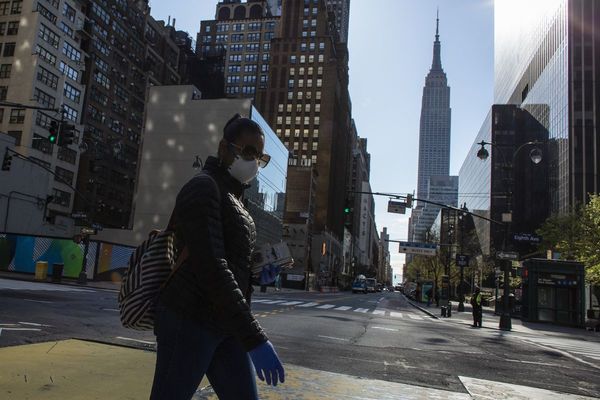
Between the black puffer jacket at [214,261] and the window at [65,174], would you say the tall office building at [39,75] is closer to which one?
the window at [65,174]

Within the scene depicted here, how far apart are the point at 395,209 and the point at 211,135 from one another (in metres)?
53.4

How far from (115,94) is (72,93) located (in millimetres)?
16824

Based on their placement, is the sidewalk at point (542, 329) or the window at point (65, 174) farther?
the window at point (65, 174)

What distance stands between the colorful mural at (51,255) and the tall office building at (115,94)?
4151 centimetres

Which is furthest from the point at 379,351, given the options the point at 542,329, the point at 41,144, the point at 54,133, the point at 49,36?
the point at 49,36

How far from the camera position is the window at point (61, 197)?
7106 cm

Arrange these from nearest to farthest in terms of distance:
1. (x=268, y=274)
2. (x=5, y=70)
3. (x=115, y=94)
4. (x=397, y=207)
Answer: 1. (x=268, y=274)
2. (x=397, y=207)
3. (x=5, y=70)
4. (x=115, y=94)

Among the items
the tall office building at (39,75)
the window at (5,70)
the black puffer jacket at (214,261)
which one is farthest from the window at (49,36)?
the black puffer jacket at (214,261)

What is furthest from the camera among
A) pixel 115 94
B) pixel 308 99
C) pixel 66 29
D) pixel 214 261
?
pixel 308 99

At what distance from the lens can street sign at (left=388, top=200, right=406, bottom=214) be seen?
90.8 feet

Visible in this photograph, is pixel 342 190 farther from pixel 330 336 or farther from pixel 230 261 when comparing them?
pixel 230 261

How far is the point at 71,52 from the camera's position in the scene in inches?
2913

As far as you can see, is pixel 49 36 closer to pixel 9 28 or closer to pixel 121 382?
pixel 9 28

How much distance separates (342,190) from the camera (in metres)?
155
